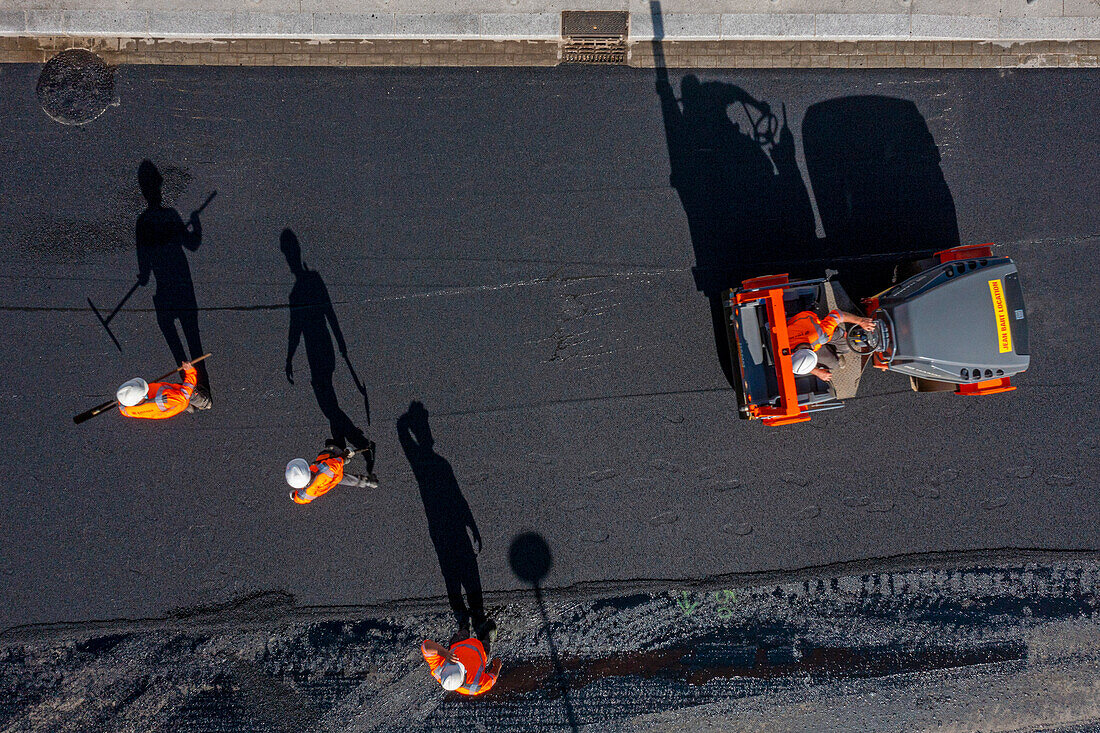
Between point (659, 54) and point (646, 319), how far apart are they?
2.78 metres

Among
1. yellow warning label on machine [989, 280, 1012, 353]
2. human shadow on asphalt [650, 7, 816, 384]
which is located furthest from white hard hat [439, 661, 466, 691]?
yellow warning label on machine [989, 280, 1012, 353]

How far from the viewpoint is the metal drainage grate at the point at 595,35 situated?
612cm

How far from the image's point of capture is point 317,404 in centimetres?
595

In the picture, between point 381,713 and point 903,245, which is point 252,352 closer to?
point 381,713

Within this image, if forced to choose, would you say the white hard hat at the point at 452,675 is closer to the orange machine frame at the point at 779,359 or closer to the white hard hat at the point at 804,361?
the orange machine frame at the point at 779,359

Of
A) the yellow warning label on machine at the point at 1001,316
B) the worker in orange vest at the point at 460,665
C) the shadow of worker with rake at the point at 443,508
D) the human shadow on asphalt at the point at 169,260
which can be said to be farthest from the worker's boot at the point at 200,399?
the yellow warning label on machine at the point at 1001,316

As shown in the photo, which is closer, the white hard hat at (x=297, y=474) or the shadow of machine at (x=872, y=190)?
the white hard hat at (x=297, y=474)

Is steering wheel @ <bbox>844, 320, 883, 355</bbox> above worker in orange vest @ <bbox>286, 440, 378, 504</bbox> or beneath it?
above

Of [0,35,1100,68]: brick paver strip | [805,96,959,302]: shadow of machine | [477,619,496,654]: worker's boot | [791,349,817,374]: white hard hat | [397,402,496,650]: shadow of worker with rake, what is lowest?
[477,619,496,654]: worker's boot

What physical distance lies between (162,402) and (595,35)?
5.50 metres

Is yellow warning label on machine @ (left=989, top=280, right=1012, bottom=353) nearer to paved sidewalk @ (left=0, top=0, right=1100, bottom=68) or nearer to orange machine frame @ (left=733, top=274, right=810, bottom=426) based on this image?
orange machine frame @ (left=733, top=274, right=810, bottom=426)

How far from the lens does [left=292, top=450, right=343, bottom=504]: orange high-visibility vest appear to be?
5348mm

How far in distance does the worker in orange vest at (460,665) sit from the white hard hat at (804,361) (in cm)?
382

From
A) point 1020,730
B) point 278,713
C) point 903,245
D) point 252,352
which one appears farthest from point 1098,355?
point 278,713
